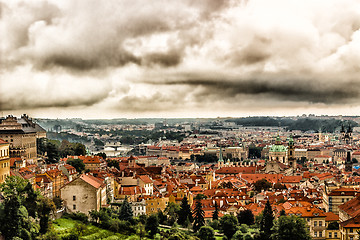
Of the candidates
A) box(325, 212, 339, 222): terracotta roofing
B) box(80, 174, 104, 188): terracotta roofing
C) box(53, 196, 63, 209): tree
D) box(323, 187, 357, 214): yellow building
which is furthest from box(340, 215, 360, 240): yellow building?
box(53, 196, 63, 209): tree

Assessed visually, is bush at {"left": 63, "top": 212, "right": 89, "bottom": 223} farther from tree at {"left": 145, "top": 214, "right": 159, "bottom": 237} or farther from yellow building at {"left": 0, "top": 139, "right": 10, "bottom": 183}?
yellow building at {"left": 0, "top": 139, "right": 10, "bottom": 183}

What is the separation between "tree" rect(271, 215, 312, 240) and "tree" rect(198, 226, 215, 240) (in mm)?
6836

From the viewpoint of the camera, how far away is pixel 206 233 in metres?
51.3

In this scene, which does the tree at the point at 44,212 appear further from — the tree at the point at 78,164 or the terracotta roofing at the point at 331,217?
the terracotta roofing at the point at 331,217

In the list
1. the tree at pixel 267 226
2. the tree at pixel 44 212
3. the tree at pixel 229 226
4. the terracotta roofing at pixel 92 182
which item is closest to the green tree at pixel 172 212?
the tree at pixel 229 226

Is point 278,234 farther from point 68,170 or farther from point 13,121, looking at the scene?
point 13,121

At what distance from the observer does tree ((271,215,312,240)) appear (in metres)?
46.1

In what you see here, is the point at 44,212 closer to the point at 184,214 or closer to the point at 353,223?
the point at 184,214

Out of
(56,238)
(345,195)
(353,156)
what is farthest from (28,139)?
(353,156)

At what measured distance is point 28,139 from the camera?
75438 millimetres

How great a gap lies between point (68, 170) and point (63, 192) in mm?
13125

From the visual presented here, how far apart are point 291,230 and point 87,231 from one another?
1869 centimetres

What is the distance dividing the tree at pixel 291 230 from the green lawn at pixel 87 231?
1349 centimetres

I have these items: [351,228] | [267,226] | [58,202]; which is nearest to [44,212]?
[58,202]
